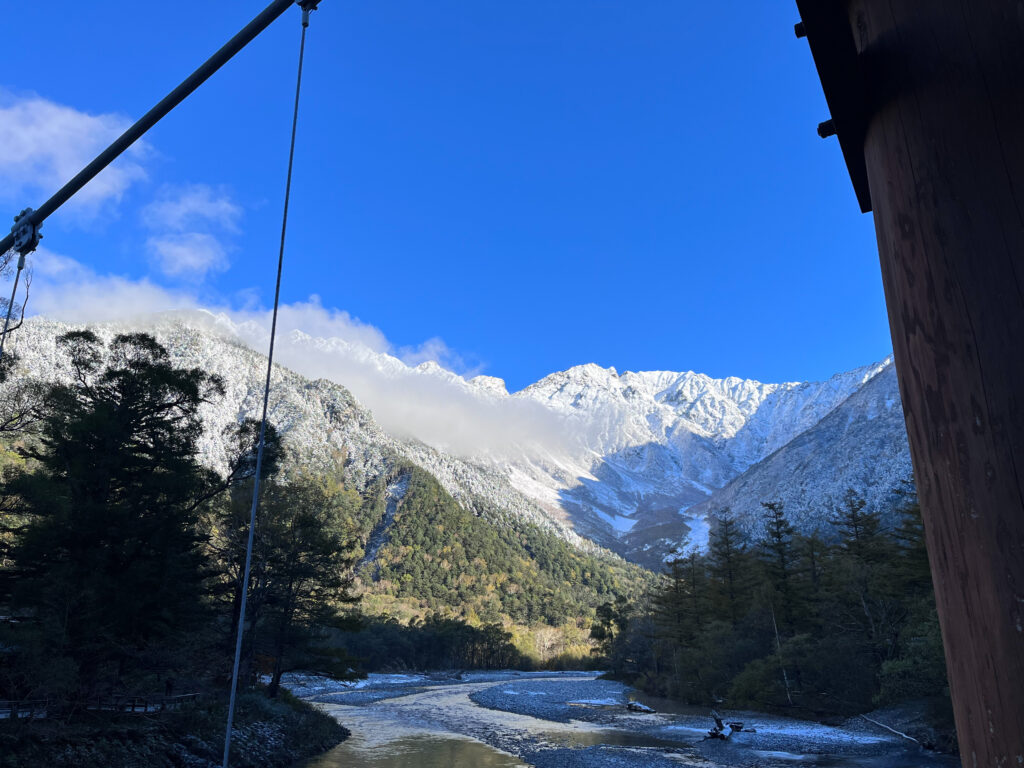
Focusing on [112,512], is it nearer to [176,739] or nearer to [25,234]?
[176,739]

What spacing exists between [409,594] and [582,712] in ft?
348

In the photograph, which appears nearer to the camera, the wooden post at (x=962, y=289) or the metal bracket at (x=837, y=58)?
the wooden post at (x=962, y=289)

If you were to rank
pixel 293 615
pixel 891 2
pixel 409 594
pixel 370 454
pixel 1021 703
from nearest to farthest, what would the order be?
pixel 1021 703, pixel 891 2, pixel 293 615, pixel 409 594, pixel 370 454

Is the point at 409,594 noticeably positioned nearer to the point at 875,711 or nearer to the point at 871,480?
the point at 871,480

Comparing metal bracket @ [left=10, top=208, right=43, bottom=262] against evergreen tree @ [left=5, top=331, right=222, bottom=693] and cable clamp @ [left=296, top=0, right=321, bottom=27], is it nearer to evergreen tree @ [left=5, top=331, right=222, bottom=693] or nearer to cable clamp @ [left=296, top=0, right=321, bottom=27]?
cable clamp @ [left=296, top=0, right=321, bottom=27]

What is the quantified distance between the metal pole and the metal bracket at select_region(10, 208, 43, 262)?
83 centimetres

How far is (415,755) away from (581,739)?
8303mm

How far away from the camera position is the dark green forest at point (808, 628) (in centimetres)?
2383

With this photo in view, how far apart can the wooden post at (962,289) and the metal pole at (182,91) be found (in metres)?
3.38

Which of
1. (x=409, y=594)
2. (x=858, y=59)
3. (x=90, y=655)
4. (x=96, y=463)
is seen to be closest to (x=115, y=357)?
(x=96, y=463)

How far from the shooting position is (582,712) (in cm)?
3734

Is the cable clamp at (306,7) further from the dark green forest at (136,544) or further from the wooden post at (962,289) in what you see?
the dark green forest at (136,544)

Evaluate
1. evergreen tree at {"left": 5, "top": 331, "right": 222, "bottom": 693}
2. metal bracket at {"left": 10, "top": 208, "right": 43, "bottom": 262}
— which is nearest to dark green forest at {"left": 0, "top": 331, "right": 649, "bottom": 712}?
evergreen tree at {"left": 5, "top": 331, "right": 222, "bottom": 693}

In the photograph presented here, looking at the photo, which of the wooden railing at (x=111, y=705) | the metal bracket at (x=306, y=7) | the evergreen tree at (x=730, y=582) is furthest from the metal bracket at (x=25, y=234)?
the evergreen tree at (x=730, y=582)
